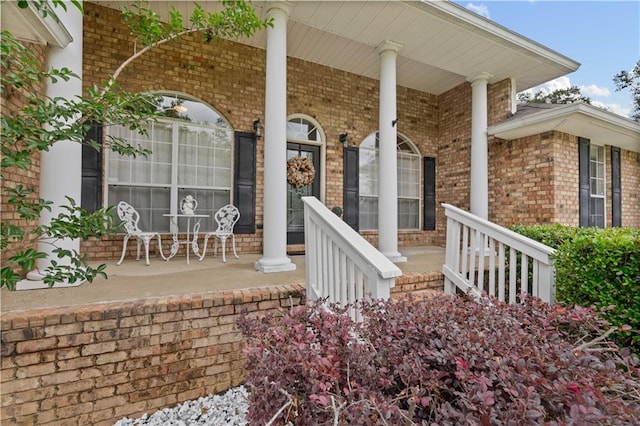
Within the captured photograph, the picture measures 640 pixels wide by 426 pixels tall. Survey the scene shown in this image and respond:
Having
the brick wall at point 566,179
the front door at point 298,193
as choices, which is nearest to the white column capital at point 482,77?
the brick wall at point 566,179

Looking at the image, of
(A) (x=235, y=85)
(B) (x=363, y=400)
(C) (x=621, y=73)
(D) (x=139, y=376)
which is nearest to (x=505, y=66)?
(A) (x=235, y=85)

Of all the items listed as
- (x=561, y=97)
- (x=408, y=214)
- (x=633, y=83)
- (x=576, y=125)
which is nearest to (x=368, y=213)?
(x=408, y=214)

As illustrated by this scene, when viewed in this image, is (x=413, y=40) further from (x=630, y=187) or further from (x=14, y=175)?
(x=630, y=187)

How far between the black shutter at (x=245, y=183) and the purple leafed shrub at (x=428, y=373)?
3.74 m

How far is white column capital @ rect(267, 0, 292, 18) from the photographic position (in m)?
3.47

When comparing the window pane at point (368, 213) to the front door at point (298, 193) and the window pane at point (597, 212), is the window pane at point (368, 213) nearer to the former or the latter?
the front door at point (298, 193)

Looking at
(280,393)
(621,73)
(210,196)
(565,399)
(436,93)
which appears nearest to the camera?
(565,399)

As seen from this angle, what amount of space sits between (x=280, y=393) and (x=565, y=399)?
0.84m

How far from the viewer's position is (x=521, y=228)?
3.67 meters

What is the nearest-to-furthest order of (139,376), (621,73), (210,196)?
(139,376) < (210,196) < (621,73)

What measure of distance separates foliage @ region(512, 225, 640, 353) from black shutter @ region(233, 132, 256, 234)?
412cm

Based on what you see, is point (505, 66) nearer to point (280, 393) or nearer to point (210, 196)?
point (210, 196)

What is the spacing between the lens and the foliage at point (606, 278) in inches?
74.2

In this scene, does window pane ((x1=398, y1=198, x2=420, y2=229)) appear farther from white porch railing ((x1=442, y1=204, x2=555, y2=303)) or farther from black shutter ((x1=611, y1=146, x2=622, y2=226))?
black shutter ((x1=611, y1=146, x2=622, y2=226))
